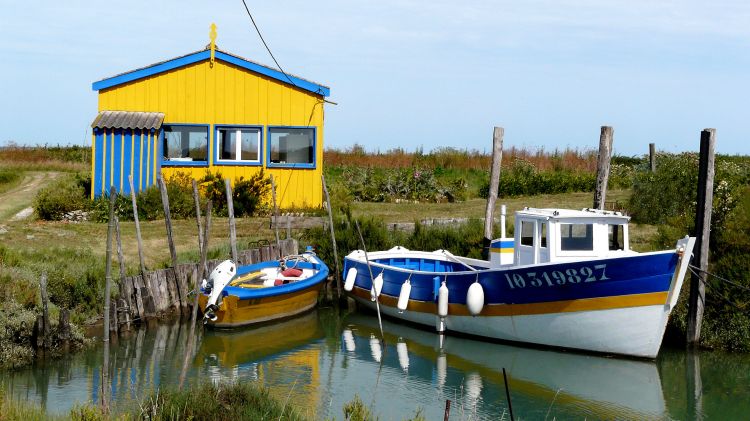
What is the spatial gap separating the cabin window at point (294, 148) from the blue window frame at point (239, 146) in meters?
0.47

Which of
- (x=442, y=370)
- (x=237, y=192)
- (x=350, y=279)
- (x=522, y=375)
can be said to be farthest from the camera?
(x=237, y=192)

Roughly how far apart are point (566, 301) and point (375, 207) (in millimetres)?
15030

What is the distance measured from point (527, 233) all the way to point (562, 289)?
1.76 m

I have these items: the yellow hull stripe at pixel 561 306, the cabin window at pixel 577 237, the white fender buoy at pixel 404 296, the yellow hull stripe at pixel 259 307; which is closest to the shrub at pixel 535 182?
the yellow hull stripe at pixel 259 307

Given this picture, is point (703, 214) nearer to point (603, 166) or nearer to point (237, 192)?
point (603, 166)

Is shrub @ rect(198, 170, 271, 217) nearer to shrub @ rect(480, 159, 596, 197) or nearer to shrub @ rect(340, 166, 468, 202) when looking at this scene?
shrub @ rect(340, 166, 468, 202)

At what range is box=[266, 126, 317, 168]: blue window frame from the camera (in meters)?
29.5

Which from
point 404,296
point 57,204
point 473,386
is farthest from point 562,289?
point 57,204

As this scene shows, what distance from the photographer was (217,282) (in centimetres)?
1873

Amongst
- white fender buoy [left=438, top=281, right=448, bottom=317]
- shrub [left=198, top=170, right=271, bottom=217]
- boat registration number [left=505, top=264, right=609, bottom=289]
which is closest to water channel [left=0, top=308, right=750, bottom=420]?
white fender buoy [left=438, top=281, right=448, bottom=317]

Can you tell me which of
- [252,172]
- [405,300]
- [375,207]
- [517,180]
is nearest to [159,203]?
[252,172]

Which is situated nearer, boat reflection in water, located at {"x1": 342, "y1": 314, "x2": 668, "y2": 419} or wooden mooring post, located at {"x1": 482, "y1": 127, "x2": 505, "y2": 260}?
boat reflection in water, located at {"x1": 342, "y1": 314, "x2": 668, "y2": 419}

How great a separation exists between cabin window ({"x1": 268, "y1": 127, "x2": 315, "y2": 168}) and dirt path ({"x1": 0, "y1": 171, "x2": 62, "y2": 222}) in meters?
7.51

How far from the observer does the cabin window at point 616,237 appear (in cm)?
1805
